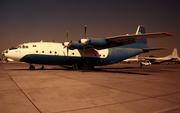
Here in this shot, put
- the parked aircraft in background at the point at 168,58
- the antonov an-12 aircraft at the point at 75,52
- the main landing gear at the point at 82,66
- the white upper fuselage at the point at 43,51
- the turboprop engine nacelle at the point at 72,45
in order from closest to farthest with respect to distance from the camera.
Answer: the antonov an-12 aircraft at the point at 75,52 < the white upper fuselage at the point at 43,51 < the turboprop engine nacelle at the point at 72,45 < the main landing gear at the point at 82,66 < the parked aircraft in background at the point at 168,58

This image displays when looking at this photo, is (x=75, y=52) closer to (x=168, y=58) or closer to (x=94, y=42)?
(x=94, y=42)

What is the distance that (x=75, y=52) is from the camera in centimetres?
2073

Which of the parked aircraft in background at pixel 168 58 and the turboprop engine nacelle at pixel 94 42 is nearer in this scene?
the turboprop engine nacelle at pixel 94 42

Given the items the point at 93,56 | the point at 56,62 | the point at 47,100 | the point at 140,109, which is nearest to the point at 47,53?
the point at 56,62

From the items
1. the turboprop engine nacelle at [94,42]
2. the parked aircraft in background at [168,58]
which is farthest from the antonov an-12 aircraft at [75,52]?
the parked aircraft in background at [168,58]

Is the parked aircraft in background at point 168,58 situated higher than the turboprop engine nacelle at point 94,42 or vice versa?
the turboprop engine nacelle at point 94,42

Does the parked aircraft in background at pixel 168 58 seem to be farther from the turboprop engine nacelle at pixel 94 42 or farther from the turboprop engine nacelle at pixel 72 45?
the turboprop engine nacelle at pixel 72 45

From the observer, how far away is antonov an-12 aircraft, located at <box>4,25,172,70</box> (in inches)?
712

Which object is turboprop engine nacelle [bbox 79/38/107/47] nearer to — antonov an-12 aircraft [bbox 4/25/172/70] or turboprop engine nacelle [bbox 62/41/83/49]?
antonov an-12 aircraft [bbox 4/25/172/70]

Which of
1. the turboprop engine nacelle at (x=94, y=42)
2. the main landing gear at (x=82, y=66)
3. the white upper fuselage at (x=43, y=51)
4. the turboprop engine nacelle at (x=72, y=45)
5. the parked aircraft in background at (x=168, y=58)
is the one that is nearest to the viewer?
the turboprop engine nacelle at (x=94, y=42)

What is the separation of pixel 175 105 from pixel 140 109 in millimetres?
1531

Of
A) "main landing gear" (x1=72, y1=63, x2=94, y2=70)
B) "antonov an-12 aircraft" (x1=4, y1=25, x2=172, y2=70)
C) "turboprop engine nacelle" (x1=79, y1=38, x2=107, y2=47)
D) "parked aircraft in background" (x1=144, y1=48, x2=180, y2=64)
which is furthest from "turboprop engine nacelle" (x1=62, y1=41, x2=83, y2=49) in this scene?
"parked aircraft in background" (x1=144, y1=48, x2=180, y2=64)

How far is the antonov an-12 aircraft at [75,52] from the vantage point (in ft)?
59.3

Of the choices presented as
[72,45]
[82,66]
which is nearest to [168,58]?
[82,66]
